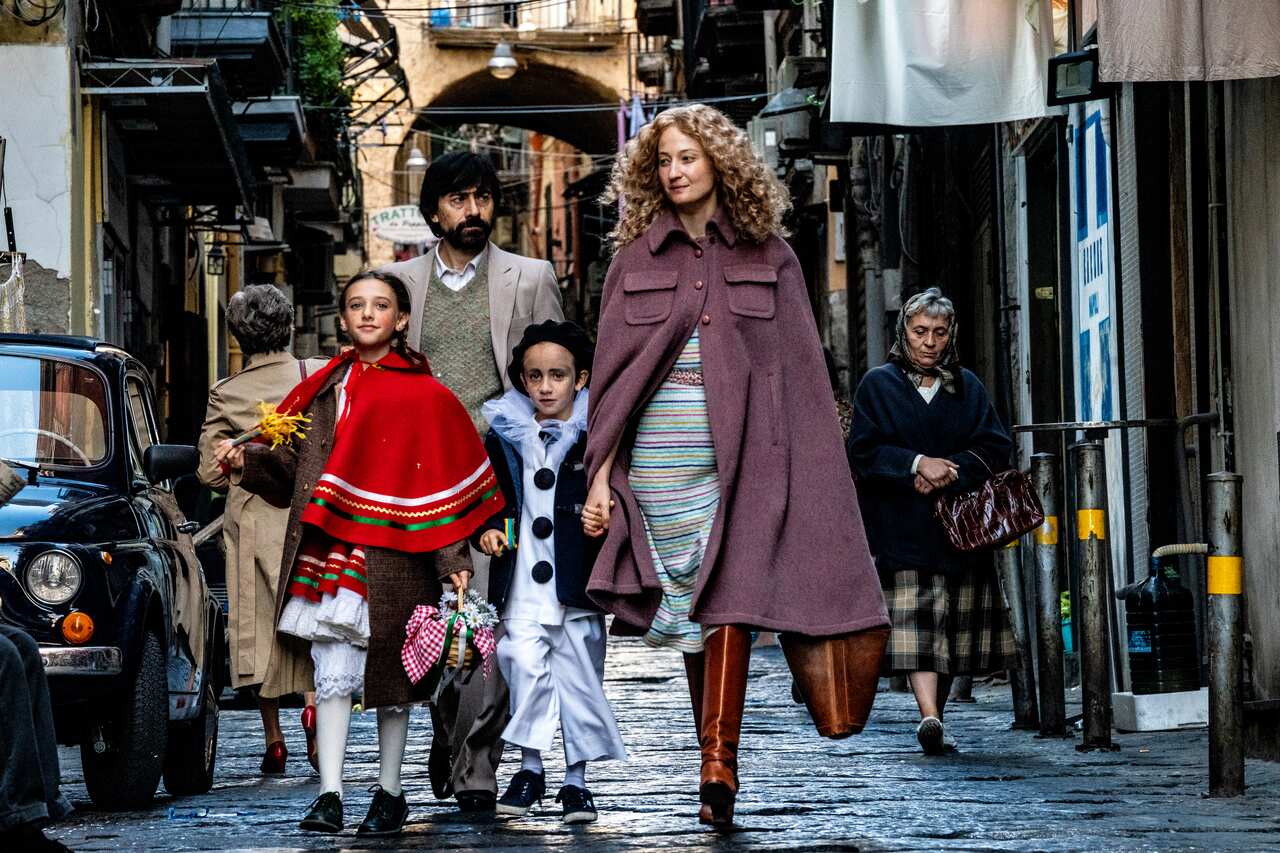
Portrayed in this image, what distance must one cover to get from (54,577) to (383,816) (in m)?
1.56

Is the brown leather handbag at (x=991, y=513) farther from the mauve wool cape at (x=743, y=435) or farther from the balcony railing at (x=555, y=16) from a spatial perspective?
the balcony railing at (x=555, y=16)

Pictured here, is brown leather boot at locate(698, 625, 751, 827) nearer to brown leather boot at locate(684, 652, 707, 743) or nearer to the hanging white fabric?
brown leather boot at locate(684, 652, 707, 743)

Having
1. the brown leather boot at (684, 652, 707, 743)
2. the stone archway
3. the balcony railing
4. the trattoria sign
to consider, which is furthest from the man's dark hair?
the balcony railing

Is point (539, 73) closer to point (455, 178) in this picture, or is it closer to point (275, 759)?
point (275, 759)

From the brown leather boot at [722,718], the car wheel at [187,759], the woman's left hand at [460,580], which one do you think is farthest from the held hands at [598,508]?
the car wheel at [187,759]

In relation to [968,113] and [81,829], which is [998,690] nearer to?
[968,113]

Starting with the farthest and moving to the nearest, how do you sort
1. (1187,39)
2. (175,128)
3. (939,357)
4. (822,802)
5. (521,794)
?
(175,128) < (939,357) < (1187,39) < (822,802) < (521,794)

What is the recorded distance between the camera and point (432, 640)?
255 inches

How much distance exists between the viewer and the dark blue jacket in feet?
31.6

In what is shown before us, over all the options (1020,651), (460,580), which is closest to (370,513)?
(460,580)

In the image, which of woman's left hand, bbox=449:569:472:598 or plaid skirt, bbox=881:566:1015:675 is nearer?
woman's left hand, bbox=449:569:472:598

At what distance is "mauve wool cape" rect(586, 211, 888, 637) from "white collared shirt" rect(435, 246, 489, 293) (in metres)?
0.88

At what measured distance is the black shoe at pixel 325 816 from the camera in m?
6.42

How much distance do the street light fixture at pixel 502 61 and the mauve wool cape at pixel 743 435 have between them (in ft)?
146
